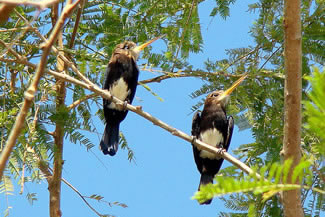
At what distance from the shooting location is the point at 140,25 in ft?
14.5

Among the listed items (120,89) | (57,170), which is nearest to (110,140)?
(120,89)

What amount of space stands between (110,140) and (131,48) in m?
0.85

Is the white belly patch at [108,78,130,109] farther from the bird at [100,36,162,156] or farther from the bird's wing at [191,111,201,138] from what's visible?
the bird's wing at [191,111,201,138]

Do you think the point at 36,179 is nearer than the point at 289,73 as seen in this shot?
No

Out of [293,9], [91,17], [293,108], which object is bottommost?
[293,108]

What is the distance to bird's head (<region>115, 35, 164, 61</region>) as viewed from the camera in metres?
4.36

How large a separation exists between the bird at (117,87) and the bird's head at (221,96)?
745 mm

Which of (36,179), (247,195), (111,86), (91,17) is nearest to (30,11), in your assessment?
(91,17)

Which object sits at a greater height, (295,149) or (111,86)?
(111,86)

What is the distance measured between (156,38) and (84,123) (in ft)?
3.04

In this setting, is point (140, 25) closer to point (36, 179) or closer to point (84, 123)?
point (84, 123)

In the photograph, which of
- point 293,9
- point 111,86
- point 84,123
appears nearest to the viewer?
point 293,9

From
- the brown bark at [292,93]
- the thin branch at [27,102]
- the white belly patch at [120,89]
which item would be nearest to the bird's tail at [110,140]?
the white belly patch at [120,89]

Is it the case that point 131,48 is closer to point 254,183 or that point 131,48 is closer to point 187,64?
point 187,64
